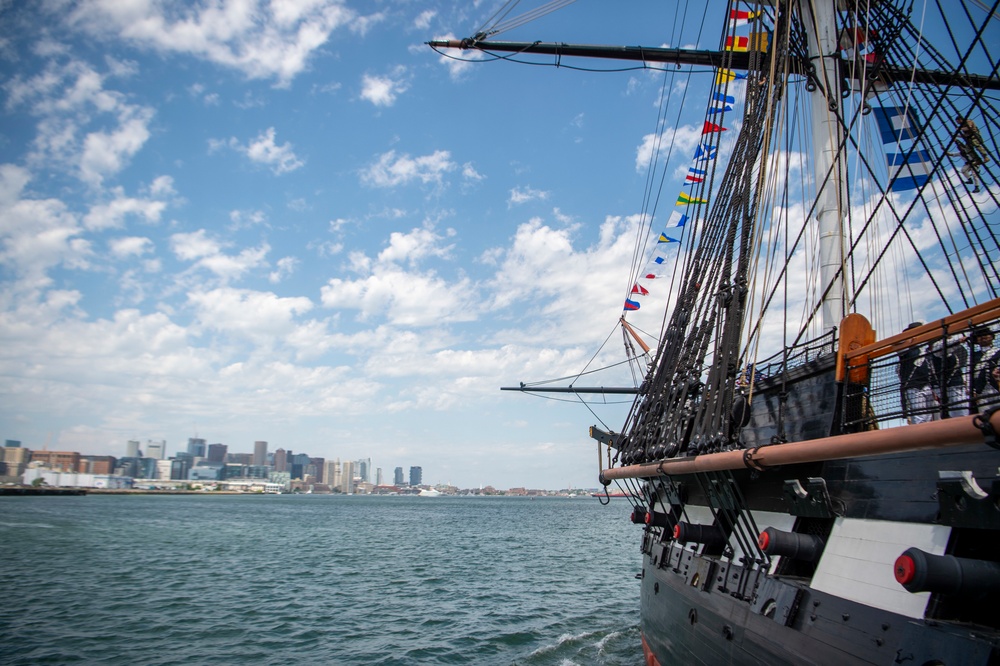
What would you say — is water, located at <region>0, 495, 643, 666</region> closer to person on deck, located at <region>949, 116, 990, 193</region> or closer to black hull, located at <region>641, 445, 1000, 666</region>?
black hull, located at <region>641, 445, 1000, 666</region>

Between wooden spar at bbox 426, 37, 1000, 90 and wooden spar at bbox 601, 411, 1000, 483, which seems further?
wooden spar at bbox 426, 37, 1000, 90

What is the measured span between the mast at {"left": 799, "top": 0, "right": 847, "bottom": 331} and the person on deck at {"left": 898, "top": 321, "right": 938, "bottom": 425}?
15.0ft

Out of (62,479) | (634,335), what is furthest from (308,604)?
(62,479)

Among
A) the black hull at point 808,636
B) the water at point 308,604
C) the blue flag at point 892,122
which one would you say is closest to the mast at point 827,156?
the blue flag at point 892,122

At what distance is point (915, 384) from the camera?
589 cm

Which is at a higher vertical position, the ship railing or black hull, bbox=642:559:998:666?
the ship railing

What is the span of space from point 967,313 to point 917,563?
94.4 inches

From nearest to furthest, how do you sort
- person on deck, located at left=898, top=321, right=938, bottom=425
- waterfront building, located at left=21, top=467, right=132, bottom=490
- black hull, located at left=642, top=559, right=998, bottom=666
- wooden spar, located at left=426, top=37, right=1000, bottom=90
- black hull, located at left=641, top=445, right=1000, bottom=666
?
black hull, located at left=642, top=559, right=998, bottom=666 → black hull, located at left=641, top=445, right=1000, bottom=666 → person on deck, located at left=898, top=321, right=938, bottom=425 → wooden spar, located at left=426, top=37, right=1000, bottom=90 → waterfront building, located at left=21, top=467, right=132, bottom=490

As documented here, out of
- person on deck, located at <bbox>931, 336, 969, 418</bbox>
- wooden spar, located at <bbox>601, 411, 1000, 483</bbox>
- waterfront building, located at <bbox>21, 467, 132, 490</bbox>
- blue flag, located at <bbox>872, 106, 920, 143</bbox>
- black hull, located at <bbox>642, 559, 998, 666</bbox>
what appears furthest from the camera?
waterfront building, located at <bbox>21, 467, 132, 490</bbox>

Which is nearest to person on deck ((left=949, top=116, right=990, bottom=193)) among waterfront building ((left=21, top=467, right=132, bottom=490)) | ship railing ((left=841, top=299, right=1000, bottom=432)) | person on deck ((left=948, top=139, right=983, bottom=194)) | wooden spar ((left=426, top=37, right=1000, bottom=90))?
person on deck ((left=948, top=139, right=983, bottom=194))

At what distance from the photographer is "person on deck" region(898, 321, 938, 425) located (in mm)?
5766

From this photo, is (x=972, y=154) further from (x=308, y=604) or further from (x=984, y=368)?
(x=308, y=604)

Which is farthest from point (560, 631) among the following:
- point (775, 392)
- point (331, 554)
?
point (331, 554)

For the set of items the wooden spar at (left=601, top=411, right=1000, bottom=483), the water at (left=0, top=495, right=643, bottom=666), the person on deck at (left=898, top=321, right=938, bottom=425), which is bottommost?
the water at (left=0, top=495, right=643, bottom=666)
